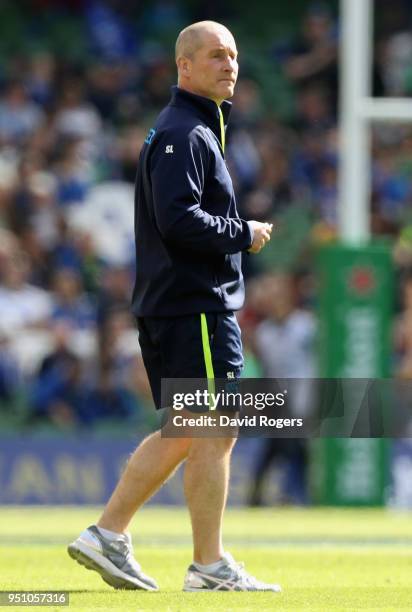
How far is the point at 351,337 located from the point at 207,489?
7591 millimetres

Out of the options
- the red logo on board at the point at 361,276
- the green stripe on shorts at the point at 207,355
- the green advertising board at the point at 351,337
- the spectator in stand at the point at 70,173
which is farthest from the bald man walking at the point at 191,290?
the spectator in stand at the point at 70,173

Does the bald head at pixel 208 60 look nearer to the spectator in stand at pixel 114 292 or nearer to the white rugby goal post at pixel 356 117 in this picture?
the white rugby goal post at pixel 356 117

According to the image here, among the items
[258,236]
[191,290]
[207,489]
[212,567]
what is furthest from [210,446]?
[258,236]

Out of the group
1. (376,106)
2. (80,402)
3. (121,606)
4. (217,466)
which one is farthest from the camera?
(80,402)

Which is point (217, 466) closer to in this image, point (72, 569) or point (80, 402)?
point (72, 569)

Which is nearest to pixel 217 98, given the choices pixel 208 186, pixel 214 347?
pixel 208 186

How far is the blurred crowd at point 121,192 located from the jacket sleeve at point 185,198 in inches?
302

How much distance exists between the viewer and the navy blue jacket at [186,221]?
546cm

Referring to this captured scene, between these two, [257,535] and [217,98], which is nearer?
[217,98]

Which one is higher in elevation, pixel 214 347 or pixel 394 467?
pixel 214 347

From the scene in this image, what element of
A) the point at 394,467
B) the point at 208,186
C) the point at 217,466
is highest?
the point at 208,186

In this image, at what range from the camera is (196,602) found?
513 centimetres

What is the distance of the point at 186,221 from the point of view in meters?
5.44

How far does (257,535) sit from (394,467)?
3871 millimetres
